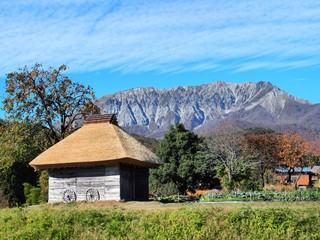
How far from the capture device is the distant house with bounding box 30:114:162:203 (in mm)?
28047

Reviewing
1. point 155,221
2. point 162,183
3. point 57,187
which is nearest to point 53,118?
point 57,187

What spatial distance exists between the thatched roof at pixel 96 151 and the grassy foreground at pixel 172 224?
910 centimetres

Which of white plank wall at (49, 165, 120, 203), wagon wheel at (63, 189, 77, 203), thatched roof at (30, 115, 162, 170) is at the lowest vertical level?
wagon wheel at (63, 189, 77, 203)

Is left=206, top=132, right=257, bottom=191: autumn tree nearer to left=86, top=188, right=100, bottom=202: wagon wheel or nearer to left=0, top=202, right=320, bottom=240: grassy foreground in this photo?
left=86, top=188, right=100, bottom=202: wagon wheel

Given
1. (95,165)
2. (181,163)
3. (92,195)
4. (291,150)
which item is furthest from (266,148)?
(95,165)

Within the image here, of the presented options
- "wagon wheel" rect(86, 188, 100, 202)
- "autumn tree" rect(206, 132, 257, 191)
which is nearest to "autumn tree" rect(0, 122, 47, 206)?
"wagon wheel" rect(86, 188, 100, 202)

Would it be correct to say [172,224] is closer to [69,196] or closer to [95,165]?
[95,165]

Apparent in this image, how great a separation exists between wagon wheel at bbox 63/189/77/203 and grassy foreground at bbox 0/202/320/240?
1048 cm

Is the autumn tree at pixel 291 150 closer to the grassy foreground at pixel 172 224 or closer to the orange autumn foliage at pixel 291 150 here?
the orange autumn foliage at pixel 291 150

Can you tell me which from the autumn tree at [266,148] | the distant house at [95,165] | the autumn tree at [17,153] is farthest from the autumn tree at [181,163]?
the distant house at [95,165]

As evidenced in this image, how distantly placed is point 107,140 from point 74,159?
2344mm

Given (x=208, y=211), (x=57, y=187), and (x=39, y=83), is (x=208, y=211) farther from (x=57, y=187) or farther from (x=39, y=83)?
(x=39, y=83)

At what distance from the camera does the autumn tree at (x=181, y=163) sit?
45.3 meters

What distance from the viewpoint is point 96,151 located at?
92.7ft
